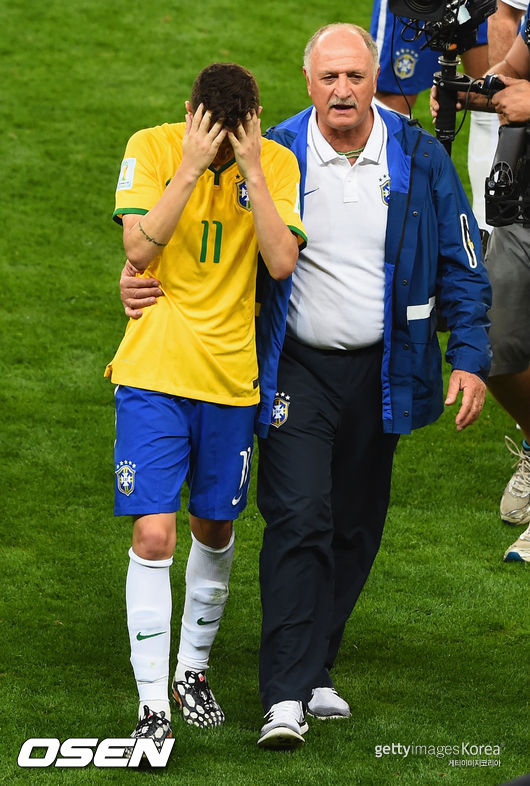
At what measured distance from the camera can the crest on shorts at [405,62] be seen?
27.2 ft

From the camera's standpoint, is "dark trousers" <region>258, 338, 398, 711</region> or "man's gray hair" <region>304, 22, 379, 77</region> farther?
"man's gray hair" <region>304, 22, 379, 77</region>

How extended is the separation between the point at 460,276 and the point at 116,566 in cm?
205

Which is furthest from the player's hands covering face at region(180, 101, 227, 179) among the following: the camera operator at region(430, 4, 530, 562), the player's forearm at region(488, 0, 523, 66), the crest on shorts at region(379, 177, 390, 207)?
the player's forearm at region(488, 0, 523, 66)

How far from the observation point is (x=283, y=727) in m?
4.15

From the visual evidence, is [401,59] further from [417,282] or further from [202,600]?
[202,600]

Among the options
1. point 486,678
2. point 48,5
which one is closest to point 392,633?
point 486,678

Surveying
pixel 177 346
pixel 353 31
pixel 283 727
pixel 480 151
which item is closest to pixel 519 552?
pixel 283 727

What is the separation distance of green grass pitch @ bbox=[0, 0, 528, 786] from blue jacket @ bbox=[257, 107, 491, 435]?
99cm

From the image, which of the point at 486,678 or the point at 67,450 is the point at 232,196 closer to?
the point at 486,678

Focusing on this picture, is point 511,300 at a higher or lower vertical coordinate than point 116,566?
higher

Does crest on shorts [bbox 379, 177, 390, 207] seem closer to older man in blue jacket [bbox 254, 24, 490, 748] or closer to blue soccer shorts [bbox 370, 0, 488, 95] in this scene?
older man in blue jacket [bbox 254, 24, 490, 748]

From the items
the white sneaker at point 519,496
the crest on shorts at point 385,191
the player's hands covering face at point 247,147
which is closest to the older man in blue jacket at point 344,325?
the crest on shorts at point 385,191

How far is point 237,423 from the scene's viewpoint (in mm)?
4242

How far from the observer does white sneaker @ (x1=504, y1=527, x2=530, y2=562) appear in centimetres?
602
